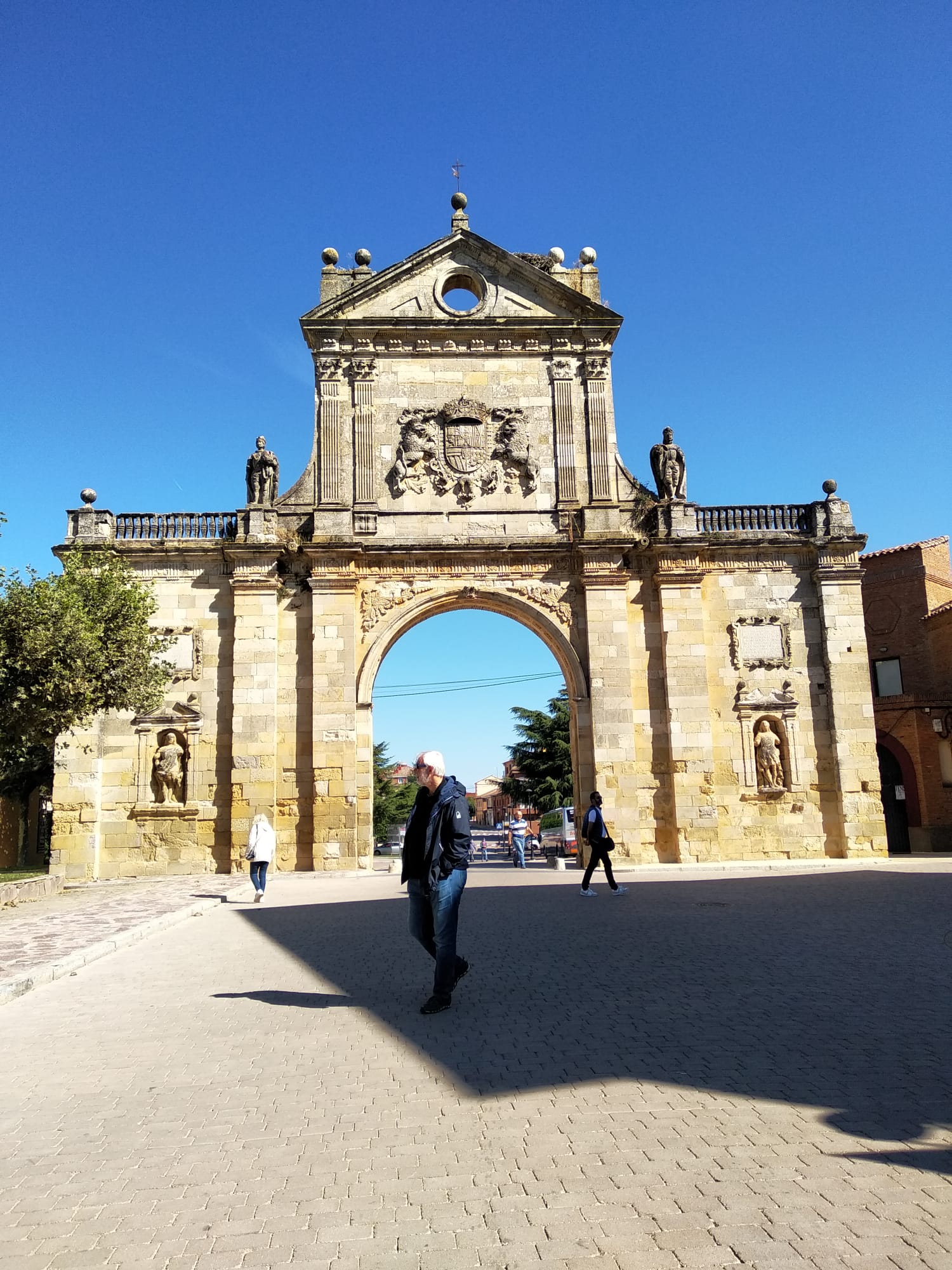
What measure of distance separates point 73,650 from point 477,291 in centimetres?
1364

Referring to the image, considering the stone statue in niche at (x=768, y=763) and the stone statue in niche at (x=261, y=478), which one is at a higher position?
the stone statue in niche at (x=261, y=478)

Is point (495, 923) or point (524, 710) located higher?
point (524, 710)

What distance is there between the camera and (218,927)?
1115cm

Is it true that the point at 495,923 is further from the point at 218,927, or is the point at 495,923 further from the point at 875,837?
the point at 875,837

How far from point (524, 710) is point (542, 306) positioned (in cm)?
2427

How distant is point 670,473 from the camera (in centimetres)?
2128

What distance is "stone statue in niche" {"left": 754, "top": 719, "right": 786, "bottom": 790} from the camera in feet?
67.0

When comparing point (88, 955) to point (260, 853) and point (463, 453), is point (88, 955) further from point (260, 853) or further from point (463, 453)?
point (463, 453)

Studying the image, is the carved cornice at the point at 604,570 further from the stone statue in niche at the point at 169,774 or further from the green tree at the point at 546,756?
the green tree at the point at 546,756

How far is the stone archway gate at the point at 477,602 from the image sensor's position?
19.7 m

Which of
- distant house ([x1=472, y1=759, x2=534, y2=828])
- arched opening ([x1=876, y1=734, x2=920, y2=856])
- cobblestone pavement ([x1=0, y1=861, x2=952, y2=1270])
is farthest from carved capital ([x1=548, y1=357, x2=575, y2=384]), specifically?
distant house ([x1=472, y1=759, x2=534, y2=828])

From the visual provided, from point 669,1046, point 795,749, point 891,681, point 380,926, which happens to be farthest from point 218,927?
point 891,681

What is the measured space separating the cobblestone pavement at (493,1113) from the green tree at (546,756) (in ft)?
109

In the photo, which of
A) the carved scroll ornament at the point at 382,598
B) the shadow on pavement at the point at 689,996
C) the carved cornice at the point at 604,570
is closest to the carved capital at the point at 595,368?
the carved cornice at the point at 604,570
